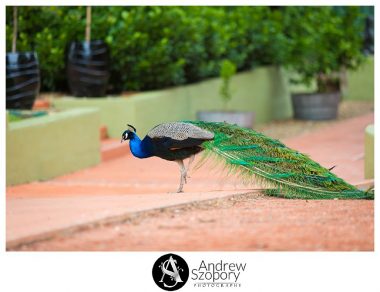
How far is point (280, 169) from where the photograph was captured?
726 cm

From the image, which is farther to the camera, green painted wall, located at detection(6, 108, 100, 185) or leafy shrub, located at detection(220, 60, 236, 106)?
leafy shrub, located at detection(220, 60, 236, 106)

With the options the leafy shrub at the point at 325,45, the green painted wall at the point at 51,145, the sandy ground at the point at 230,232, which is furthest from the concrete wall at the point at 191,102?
the sandy ground at the point at 230,232

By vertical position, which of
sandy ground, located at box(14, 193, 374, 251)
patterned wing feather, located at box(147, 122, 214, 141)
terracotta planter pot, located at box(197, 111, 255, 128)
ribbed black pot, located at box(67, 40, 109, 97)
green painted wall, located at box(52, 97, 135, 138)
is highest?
ribbed black pot, located at box(67, 40, 109, 97)

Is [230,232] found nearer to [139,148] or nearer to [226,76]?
[139,148]

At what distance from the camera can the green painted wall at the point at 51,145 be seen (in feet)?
31.7

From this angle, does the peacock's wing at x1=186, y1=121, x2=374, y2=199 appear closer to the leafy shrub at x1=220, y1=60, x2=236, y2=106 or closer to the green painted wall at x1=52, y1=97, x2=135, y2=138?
the green painted wall at x1=52, y1=97, x2=135, y2=138

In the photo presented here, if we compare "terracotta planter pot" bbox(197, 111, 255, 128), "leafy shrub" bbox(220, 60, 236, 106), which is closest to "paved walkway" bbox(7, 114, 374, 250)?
"terracotta planter pot" bbox(197, 111, 255, 128)

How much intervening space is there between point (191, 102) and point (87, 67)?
1968mm

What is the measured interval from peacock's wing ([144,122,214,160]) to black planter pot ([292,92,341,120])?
822 centimetres

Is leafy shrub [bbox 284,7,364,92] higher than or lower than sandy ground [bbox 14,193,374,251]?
higher

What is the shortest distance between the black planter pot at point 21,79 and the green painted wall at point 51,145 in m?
0.58

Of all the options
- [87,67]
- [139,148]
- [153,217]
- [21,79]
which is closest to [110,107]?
[87,67]

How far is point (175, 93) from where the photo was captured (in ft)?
44.3

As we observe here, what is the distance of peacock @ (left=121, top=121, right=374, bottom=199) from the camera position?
713cm
